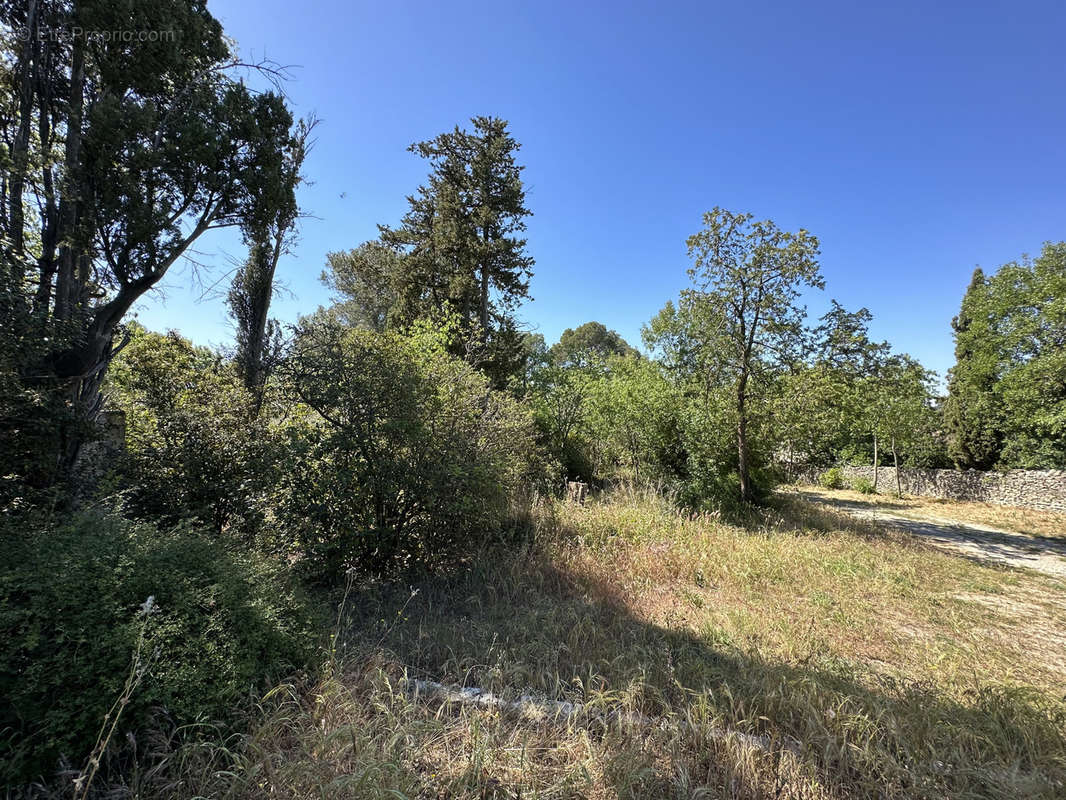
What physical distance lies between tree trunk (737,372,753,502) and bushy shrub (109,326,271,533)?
26.1 ft

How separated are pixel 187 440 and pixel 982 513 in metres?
20.5

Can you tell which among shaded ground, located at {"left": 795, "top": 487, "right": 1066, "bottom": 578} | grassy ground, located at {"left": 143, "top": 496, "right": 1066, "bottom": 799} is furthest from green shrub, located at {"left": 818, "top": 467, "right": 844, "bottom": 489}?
grassy ground, located at {"left": 143, "top": 496, "right": 1066, "bottom": 799}

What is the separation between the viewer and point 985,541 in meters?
8.39

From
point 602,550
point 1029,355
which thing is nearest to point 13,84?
point 602,550

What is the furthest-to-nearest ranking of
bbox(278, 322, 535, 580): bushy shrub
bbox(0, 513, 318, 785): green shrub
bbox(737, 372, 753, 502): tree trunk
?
bbox(737, 372, 753, 502): tree trunk, bbox(278, 322, 535, 580): bushy shrub, bbox(0, 513, 318, 785): green shrub

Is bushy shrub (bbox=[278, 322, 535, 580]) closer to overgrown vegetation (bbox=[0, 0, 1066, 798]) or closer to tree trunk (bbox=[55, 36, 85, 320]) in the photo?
overgrown vegetation (bbox=[0, 0, 1066, 798])

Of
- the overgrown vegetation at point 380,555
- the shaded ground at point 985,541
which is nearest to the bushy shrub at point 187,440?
the overgrown vegetation at point 380,555

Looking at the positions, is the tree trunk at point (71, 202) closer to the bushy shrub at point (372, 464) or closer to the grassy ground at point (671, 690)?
the bushy shrub at point (372, 464)

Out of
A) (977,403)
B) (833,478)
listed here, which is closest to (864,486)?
(833,478)

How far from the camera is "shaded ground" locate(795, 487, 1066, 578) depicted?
6777 millimetres

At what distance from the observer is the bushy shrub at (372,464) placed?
3.69 m

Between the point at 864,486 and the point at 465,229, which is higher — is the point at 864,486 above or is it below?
below

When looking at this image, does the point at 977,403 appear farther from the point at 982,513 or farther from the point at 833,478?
the point at 833,478

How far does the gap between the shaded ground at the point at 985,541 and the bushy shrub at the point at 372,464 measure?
953cm
